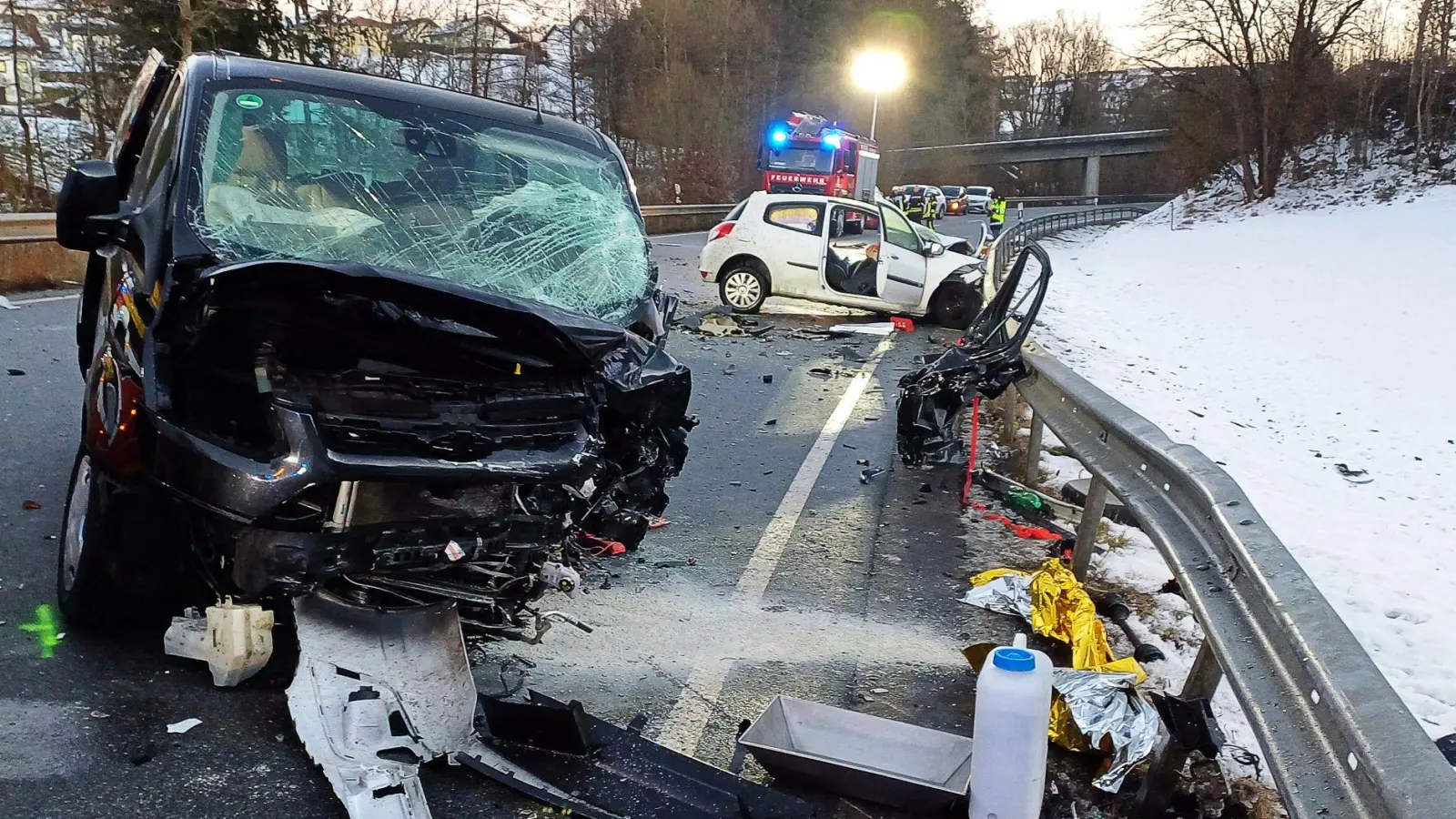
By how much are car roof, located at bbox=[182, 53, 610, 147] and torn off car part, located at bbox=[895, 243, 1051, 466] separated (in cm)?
235

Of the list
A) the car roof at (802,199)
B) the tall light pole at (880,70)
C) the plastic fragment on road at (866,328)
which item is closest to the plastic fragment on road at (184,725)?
the plastic fragment on road at (866,328)

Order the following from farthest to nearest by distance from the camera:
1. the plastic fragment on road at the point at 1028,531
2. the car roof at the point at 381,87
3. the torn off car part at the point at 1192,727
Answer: the plastic fragment on road at the point at 1028,531 → the car roof at the point at 381,87 → the torn off car part at the point at 1192,727

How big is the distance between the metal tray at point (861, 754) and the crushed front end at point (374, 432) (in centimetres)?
88

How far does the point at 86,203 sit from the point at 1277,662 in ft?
12.6

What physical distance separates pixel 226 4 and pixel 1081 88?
8374 centimetres

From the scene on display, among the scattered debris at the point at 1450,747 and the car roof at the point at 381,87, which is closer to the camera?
the scattered debris at the point at 1450,747

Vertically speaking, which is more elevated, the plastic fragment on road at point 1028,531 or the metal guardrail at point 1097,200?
the metal guardrail at point 1097,200

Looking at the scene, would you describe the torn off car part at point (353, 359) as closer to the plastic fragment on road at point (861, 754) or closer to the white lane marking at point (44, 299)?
the plastic fragment on road at point (861, 754)

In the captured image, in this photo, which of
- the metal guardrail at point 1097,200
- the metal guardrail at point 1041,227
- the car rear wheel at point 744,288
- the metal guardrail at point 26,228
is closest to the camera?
the metal guardrail at point 26,228

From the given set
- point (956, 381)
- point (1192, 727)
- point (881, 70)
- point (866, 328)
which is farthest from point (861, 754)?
point (881, 70)

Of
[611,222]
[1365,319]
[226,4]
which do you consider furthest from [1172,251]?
[611,222]

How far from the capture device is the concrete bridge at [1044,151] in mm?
74938

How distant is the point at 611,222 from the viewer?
4723mm

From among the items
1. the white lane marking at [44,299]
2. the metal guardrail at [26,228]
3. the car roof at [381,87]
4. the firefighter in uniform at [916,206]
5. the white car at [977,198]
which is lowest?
the white lane marking at [44,299]
